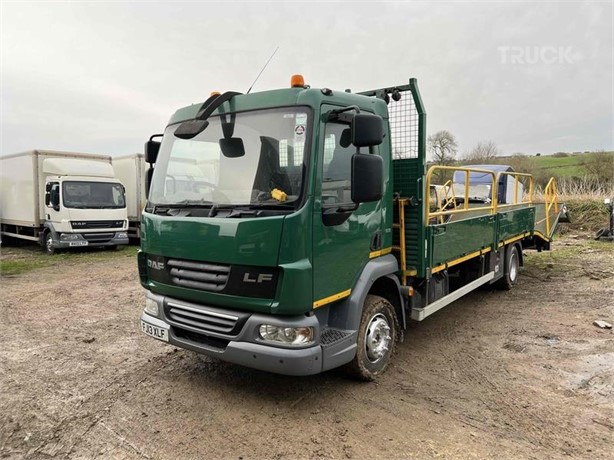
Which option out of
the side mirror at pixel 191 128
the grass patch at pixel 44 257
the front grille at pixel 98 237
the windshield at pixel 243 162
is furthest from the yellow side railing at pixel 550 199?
the front grille at pixel 98 237

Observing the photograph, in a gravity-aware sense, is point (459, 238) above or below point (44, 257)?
above

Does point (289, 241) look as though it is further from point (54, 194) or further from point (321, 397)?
point (54, 194)

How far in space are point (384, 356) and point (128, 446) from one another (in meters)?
2.21

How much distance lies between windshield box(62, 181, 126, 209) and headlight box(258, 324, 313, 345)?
10891 mm

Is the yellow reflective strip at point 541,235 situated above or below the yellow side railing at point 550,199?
below

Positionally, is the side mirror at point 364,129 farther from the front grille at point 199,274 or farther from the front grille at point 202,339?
the front grille at point 202,339

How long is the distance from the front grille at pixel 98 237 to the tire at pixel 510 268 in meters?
10.6

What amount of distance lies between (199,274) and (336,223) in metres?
1.15

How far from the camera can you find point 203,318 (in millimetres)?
3400

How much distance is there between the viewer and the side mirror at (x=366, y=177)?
3.12 metres

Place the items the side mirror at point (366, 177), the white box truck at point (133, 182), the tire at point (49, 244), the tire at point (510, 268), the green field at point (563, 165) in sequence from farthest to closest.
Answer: the green field at point (563, 165), the white box truck at point (133, 182), the tire at point (49, 244), the tire at point (510, 268), the side mirror at point (366, 177)

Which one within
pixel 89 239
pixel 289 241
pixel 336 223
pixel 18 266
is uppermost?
pixel 336 223

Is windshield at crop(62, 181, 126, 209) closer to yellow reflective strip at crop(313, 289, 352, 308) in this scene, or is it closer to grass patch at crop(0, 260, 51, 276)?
grass patch at crop(0, 260, 51, 276)

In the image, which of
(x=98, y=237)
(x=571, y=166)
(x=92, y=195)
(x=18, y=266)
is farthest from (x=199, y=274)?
(x=571, y=166)
